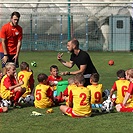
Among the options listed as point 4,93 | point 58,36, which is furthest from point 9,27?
point 58,36

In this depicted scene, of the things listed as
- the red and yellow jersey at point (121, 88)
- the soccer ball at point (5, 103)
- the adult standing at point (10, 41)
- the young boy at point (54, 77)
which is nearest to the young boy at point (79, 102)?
the red and yellow jersey at point (121, 88)

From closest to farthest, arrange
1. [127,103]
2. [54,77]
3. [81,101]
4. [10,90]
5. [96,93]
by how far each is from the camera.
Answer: [81,101]
[127,103]
[96,93]
[10,90]
[54,77]

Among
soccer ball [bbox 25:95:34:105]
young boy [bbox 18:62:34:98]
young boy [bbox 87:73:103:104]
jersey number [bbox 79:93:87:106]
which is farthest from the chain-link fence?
jersey number [bbox 79:93:87:106]

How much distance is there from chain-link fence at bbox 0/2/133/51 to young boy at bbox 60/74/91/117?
74.4ft

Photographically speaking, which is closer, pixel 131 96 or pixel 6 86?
pixel 131 96

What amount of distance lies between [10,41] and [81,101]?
4200 millimetres

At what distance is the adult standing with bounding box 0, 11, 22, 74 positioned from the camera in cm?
1293

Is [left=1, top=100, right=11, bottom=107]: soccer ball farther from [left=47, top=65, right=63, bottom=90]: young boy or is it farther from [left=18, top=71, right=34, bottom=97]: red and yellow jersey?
[left=47, top=65, right=63, bottom=90]: young boy

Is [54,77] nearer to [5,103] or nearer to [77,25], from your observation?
[5,103]

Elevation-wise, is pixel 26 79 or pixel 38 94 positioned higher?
pixel 26 79

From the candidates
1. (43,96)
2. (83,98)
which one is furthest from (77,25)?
(83,98)

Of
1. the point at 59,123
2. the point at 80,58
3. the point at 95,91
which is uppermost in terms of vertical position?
the point at 80,58

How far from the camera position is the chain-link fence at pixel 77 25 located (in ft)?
108

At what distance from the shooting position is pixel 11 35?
1308 centimetres
